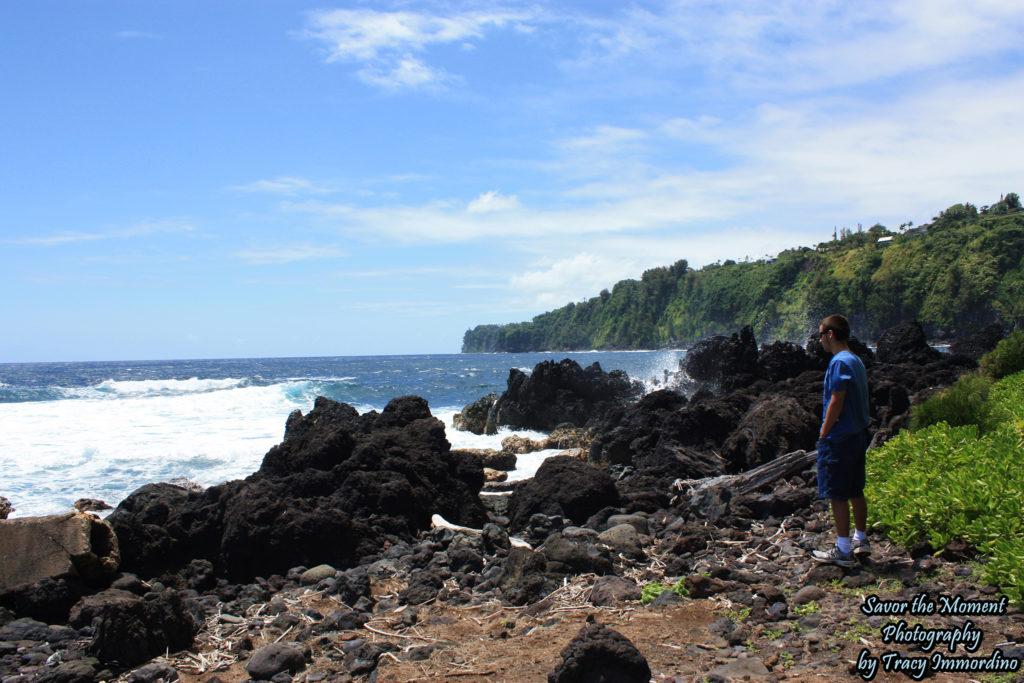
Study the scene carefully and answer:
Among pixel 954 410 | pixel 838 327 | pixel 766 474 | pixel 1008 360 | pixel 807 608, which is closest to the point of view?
pixel 807 608

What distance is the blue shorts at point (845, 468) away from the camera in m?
5.27

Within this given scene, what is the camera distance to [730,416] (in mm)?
12547

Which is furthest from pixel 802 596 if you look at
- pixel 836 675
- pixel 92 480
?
pixel 92 480

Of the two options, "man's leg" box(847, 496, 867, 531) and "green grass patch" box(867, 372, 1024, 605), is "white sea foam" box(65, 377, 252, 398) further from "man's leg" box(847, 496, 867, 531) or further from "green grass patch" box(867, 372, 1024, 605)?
"man's leg" box(847, 496, 867, 531)

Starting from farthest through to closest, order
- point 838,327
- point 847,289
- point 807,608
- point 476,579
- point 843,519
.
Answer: point 847,289 → point 476,579 → point 838,327 → point 843,519 → point 807,608

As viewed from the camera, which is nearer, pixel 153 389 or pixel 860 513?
pixel 860 513

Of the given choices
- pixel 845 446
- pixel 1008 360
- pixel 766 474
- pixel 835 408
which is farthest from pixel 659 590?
pixel 1008 360

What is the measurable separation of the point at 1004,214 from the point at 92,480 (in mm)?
118860

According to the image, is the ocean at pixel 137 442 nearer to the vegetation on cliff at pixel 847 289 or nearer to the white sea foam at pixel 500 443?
the white sea foam at pixel 500 443

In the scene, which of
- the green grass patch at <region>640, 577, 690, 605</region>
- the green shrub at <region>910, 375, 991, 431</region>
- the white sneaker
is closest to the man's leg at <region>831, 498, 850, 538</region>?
the white sneaker

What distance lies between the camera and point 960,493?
529cm

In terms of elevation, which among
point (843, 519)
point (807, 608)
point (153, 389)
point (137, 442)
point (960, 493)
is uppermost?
point (960, 493)

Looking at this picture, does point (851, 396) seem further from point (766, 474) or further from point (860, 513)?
point (766, 474)

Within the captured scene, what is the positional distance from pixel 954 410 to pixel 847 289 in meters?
104
